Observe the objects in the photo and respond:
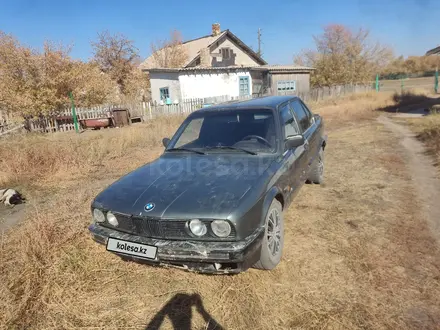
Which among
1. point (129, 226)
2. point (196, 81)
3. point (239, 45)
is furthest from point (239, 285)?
point (239, 45)

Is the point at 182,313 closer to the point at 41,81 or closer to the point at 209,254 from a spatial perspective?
the point at 209,254

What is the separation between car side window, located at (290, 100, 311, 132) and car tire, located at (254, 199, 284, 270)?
185cm

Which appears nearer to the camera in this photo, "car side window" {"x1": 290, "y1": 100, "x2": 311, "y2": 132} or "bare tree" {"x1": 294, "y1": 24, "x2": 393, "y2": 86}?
"car side window" {"x1": 290, "y1": 100, "x2": 311, "y2": 132}

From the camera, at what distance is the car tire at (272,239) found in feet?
8.95

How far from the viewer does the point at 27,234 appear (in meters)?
3.51

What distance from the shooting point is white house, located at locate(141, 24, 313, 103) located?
832 inches

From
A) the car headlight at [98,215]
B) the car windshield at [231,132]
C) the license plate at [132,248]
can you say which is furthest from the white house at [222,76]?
the license plate at [132,248]

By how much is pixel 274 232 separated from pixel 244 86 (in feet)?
70.8

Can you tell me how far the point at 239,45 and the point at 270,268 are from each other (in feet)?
88.2

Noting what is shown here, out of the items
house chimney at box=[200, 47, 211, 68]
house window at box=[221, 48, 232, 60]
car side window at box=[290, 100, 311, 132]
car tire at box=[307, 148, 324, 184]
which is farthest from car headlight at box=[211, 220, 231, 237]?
house window at box=[221, 48, 232, 60]

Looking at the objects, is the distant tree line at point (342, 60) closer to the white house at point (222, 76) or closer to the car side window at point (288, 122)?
the white house at point (222, 76)

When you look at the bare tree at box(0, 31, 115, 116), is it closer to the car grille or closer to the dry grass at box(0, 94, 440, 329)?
the dry grass at box(0, 94, 440, 329)

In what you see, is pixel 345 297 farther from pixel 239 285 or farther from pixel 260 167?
pixel 260 167

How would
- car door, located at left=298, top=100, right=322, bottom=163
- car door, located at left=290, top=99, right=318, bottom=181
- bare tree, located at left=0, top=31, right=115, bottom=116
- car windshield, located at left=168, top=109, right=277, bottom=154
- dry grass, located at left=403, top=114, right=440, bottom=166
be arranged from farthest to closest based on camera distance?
bare tree, located at left=0, top=31, right=115, bottom=116 → dry grass, located at left=403, top=114, right=440, bottom=166 → car door, located at left=298, top=100, right=322, bottom=163 → car door, located at left=290, top=99, right=318, bottom=181 → car windshield, located at left=168, top=109, right=277, bottom=154
